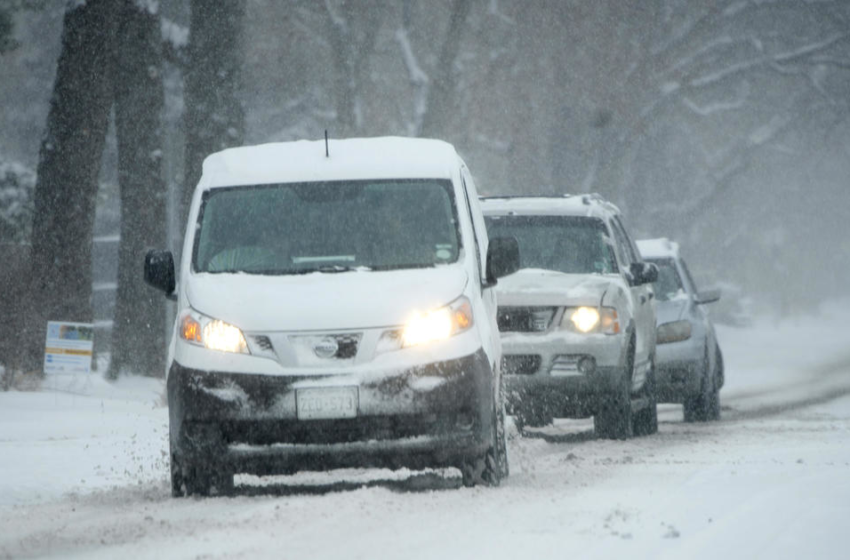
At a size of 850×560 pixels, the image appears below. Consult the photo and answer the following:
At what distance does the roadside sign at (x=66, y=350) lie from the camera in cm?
1734

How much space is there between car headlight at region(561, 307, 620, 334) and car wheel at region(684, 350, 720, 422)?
426 centimetres

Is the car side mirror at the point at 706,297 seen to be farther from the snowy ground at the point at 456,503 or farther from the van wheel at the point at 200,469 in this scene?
the van wheel at the point at 200,469

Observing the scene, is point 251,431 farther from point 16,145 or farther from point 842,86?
point 16,145

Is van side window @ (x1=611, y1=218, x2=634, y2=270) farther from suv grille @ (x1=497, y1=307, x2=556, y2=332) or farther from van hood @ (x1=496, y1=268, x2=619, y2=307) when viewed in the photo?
suv grille @ (x1=497, y1=307, x2=556, y2=332)

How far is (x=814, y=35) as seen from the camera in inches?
1612

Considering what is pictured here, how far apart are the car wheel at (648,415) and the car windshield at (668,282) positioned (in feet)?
8.44

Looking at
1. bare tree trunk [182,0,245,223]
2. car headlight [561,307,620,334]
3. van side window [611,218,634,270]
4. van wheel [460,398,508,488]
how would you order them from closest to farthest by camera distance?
van wheel [460,398,508,488], car headlight [561,307,620,334], van side window [611,218,634,270], bare tree trunk [182,0,245,223]

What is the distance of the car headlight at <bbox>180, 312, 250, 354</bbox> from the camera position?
8812 millimetres

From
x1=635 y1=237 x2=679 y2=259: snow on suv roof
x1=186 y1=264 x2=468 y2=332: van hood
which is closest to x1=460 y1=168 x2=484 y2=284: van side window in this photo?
x1=186 y1=264 x2=468 y2=332: van hood

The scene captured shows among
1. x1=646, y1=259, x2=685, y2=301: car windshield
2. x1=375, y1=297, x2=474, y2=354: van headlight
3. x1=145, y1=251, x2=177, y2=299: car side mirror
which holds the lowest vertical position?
x1=646, y1=259, x2=685, y2=301: car windshield

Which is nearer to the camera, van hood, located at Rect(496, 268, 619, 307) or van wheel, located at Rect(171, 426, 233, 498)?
van wheel, located at Rect(171, 426, 233, 498)

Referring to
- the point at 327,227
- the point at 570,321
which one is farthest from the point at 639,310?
the point at 327,227

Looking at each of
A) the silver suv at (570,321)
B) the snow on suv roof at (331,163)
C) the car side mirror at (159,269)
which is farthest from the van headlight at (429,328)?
the silver suv at (570,321)

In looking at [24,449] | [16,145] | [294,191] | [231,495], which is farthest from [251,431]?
[16,145]
